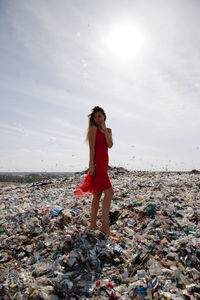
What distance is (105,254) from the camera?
2.79 m

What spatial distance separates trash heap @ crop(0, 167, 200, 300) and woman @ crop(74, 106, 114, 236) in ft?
1.34

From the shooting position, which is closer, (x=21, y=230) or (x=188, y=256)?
(x=188, y=256)

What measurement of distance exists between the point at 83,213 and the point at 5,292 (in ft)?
6.92

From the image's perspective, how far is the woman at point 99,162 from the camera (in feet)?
10.7

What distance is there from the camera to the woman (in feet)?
10.7

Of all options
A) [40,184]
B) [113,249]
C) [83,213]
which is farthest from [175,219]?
[40,184]


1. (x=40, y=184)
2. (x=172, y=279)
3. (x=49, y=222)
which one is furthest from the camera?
(x=40, y=184)

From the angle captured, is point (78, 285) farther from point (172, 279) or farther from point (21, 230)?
point (21, 230)

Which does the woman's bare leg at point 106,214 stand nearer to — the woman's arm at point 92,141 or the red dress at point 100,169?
the red dress at point 100,169

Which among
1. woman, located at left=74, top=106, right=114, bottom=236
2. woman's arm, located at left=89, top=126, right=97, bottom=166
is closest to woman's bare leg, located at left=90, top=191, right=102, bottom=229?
woman, located at left=74, top=106, right=114, bottom=236

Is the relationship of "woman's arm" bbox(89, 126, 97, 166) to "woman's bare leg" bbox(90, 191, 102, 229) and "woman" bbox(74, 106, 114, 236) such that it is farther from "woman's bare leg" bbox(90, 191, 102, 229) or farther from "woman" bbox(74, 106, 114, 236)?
"woman's bare leg" bbox(90, 191, 102, 229)

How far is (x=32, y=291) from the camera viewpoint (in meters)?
2.22

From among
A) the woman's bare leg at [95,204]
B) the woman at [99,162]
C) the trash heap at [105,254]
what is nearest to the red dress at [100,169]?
the woman at [99,162]

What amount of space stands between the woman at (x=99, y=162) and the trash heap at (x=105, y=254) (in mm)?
408
